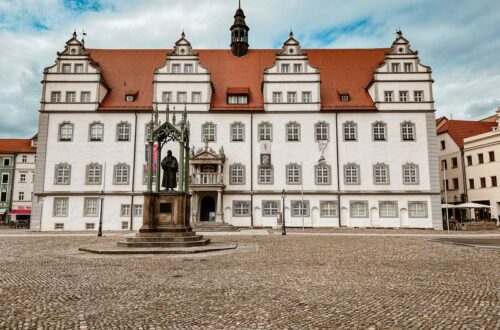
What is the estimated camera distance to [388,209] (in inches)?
1302

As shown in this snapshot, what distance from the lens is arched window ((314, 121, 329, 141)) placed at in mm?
34000

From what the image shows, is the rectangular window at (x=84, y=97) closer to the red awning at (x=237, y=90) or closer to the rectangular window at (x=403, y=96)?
the red awning at (x=237, y=90)

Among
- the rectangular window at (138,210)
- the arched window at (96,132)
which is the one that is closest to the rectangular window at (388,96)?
the rectangular window at (138,210)

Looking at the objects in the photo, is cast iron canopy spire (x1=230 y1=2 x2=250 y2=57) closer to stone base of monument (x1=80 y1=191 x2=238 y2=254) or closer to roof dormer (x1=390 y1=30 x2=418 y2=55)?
roof dormer (x1=390 y1=30 x2=418 y2=55)

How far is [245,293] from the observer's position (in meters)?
7.34

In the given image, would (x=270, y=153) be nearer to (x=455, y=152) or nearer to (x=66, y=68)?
(x=66, y=68)

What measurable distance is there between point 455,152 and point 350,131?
710 inches

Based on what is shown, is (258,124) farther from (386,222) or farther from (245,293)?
(245,293)

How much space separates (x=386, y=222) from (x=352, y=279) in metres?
26.0

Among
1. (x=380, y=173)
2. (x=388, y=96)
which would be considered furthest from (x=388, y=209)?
(x=388, y=96)

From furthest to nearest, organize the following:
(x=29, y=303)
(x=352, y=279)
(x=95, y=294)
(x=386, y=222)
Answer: (x=386, y=222) → (x=352, y=279) → (x=95, y=294) → (x=29, y=303)

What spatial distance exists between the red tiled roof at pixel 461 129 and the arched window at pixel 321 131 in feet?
64.9

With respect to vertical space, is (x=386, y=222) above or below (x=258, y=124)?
below

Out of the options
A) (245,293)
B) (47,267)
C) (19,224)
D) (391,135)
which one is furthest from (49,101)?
(245,293)
